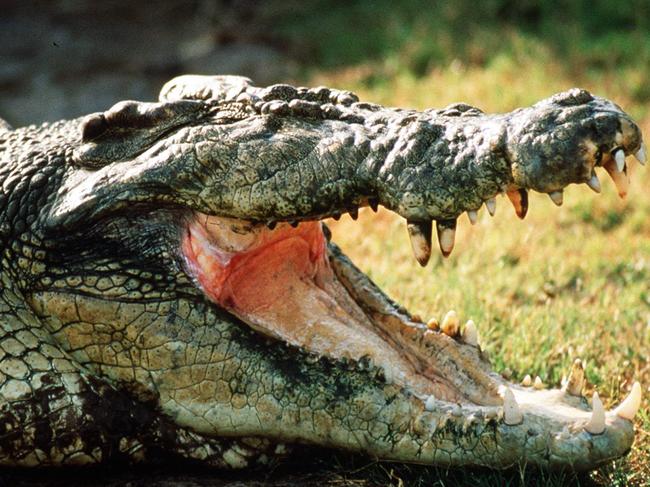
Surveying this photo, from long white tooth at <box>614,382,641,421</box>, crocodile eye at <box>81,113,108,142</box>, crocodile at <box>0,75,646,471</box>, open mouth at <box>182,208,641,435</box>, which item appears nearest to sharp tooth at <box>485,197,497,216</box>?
crocodile at <box>0,75,646,471</box>

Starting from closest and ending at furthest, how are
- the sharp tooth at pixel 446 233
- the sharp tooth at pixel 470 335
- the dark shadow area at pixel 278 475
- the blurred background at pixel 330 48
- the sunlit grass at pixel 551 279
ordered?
the sharp tooth at pixel 446 233 < the dark shadow area at pixel 278 475 < the sharp tooth at pixel 470 335 < the sunlit grass at pixel 551 279 < the blurred background at pixel 330 48

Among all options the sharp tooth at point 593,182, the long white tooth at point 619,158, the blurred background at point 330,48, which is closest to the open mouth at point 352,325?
the sharp tooth at point 593,182

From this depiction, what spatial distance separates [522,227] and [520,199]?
3523 mm

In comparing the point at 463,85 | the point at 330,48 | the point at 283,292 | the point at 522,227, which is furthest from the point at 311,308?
the point at 330,48

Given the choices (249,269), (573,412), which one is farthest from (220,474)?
(573,412)

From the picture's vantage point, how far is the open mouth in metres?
3.81

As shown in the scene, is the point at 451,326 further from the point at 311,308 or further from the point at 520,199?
the point at 520,199

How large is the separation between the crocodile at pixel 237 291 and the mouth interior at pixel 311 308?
0.05ft

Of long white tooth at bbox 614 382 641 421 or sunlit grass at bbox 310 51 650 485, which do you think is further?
sunlit grass at bbox 310 51 650 485

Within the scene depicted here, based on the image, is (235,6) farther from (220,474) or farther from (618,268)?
(220,474)

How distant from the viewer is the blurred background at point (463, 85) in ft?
16.9

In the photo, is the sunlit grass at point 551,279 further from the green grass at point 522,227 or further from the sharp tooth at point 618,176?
the sharp tooth at point 618,176

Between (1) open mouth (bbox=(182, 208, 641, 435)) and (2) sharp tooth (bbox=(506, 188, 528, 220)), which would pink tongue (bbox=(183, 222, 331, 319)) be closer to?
(1) open mouth (bbox=(182, 208, 641, 435))

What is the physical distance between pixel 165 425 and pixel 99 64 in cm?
1004
